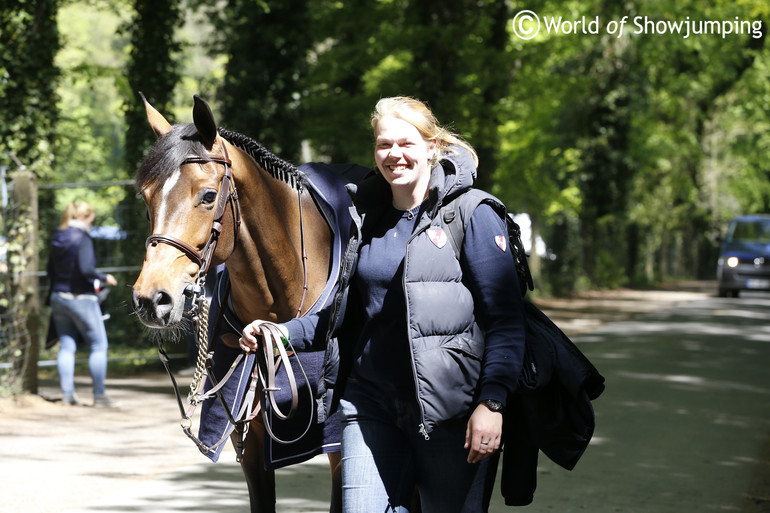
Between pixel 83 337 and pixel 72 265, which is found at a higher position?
pixel 72 265

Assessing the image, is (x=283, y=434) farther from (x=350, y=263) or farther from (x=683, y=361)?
(x=683, y=361)

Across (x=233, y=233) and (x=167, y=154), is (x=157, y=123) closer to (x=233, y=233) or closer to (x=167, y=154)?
(x=167, y=154)

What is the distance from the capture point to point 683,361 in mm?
13000

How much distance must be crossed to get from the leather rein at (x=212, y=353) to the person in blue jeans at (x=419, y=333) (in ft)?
→ 0.87

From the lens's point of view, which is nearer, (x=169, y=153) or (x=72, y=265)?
(x=169, y=153)

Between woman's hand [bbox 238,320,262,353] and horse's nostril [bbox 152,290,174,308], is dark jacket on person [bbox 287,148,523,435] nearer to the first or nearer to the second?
woman's hand [bbox 238,320,262,353]

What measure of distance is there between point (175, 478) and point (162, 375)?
6.71 metres

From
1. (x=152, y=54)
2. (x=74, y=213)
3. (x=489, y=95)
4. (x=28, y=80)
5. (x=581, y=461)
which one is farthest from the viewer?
(x=489, y=95)

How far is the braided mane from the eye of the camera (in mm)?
4074

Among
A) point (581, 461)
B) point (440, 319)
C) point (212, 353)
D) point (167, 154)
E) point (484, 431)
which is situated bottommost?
point (581, 461)

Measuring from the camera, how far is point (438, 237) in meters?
3.23

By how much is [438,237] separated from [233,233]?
38.0 inches

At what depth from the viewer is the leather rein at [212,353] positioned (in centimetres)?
353

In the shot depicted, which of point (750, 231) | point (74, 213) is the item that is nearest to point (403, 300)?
point (74, 213)
